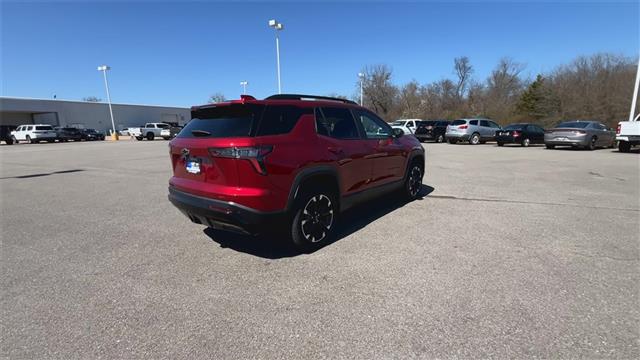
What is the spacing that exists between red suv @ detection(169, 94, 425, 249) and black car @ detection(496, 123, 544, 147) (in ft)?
67.1

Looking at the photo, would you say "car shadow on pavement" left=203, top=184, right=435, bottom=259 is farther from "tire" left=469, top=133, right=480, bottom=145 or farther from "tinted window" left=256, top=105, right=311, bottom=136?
"tire" left=469, top=133, right=480, bottom=145

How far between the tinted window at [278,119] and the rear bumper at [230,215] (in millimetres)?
820

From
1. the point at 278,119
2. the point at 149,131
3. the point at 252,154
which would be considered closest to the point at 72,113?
the point at 149,131

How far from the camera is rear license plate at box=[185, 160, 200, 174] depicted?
3.87m

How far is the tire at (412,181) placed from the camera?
6395 mm

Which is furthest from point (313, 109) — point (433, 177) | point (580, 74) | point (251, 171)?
point (580, 74)

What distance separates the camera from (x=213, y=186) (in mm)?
3703

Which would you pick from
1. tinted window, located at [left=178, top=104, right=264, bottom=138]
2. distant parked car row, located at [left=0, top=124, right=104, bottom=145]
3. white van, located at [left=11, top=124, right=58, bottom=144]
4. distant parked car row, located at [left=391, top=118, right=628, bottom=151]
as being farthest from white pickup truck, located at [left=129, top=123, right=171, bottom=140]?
tinted window, located at [left=178, top=104, right=264, bottom=138]

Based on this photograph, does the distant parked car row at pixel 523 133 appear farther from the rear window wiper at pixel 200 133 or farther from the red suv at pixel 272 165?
the rear window wiper at pixel 200 133

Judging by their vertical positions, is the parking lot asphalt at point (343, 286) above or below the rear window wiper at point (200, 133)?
below

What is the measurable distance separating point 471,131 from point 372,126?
21.5m

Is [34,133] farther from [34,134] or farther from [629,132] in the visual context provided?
[629,132]

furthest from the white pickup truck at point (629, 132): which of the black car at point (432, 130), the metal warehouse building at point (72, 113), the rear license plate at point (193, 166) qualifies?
the metal warehouse building at point (72, 113)

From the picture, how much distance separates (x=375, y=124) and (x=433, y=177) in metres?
4.59
